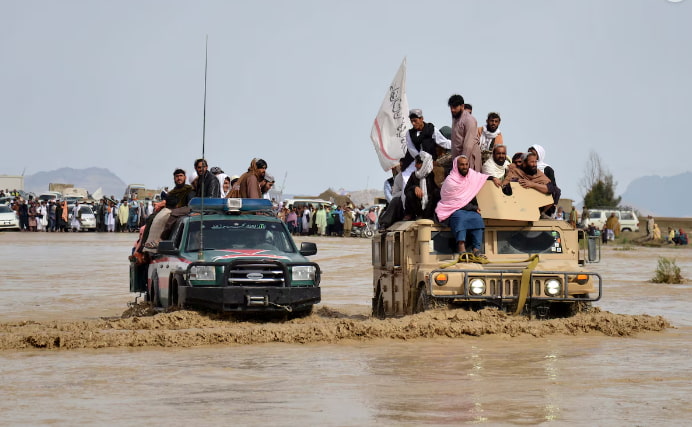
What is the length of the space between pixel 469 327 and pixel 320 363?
8.51 ft

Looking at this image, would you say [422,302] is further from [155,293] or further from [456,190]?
[155,293]

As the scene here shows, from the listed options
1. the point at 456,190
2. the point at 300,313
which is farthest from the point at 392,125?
the point at 300,313

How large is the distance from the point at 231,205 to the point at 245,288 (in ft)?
5.31

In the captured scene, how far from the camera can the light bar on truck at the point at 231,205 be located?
15422mm

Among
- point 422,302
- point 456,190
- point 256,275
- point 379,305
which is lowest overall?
point 379,305

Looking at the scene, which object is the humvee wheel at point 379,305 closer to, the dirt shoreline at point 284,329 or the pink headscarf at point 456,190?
the dirt shoreline at point 284,329

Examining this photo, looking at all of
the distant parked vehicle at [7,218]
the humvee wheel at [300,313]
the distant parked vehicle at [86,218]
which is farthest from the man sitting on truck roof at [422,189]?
the distant parked vehicle at [86,218]

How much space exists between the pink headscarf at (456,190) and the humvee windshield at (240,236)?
222 cm

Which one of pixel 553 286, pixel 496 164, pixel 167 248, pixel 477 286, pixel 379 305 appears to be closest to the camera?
pixel 477 286

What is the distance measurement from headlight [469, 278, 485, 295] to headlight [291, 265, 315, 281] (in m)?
2.20

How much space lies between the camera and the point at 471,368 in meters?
10.9

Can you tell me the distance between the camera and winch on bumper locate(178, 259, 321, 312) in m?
14.1

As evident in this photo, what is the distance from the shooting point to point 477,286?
13.5m

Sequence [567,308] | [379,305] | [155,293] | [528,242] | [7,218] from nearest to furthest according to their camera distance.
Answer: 1. [567,308]
2. [528,242]
3. [155,293]
4. [379,305]
5. [7,218]
